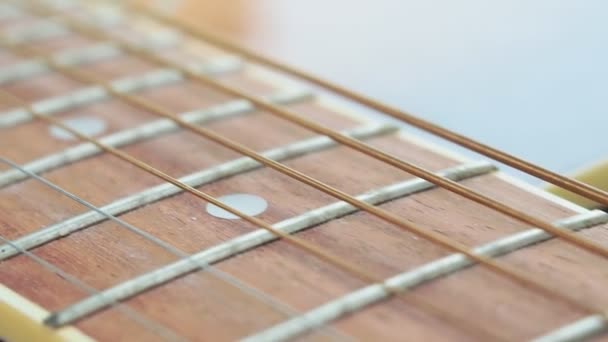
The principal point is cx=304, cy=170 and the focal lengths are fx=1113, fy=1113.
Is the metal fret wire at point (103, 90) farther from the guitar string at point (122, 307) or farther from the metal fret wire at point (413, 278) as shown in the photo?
the metal fret wire at point (413, 278)

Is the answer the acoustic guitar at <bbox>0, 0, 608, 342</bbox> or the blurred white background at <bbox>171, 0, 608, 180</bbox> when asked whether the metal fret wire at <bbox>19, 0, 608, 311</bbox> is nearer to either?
the acoustic guitar at <bbox>0, 0, 608, 342</bbox>

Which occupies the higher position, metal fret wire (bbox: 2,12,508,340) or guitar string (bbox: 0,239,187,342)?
metal fret wire (bbox: 2,12,508,340)

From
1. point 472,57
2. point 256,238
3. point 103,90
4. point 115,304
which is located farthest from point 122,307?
point 472,57

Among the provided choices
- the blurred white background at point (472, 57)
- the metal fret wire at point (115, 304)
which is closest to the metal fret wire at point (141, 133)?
the metal fret wire at point (115, 304)

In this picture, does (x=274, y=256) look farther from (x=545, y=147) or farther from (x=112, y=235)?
(x=545, y=147)

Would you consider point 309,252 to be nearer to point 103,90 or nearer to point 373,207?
point 373,207

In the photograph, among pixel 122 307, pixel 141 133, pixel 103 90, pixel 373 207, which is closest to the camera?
pixel 122 307

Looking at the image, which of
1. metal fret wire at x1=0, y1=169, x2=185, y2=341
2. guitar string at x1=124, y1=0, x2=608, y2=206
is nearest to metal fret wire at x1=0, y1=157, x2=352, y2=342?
metal fret wire at x1=0, y1=169, x2=185, y2=341
